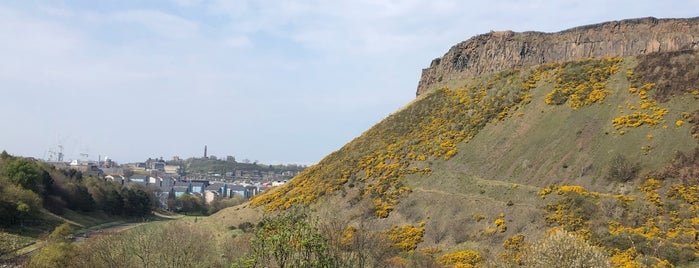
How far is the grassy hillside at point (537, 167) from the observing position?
4000cm

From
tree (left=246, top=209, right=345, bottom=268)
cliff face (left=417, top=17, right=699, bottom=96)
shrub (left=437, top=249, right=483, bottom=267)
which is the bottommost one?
shrub (left=437, top=249, right=483, bottom=267)

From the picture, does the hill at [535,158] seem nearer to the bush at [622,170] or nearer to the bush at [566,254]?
the bush at [622,170]

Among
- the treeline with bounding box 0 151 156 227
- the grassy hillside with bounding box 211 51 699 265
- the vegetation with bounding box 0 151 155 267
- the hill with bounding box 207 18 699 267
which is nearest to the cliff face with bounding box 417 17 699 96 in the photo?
the hill with bounding box 207 18 699 267

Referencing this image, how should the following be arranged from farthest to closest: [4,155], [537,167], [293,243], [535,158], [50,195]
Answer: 1. [4,155]
2. [50,195]
3. [535,158]
4. [537,167]
5. [293,243]

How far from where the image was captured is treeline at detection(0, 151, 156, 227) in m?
70.0

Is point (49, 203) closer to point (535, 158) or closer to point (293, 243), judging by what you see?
point (535, 158)

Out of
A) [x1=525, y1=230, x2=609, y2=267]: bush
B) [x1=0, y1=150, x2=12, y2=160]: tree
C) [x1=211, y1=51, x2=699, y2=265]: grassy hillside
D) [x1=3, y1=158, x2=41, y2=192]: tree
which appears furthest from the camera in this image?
[x1=0, y1=150, x2=12, y2=160]: tree

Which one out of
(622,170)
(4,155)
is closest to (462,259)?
(622,170)

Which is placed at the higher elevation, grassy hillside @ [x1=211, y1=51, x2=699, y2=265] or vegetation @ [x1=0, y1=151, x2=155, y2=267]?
grassy hillside @ [x1=211, y1=51, x2=699, y2=265]

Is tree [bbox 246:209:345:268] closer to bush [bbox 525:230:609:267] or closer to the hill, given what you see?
the hill

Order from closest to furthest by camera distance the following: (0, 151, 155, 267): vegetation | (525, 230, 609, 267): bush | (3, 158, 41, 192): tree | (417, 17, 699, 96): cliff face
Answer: (525, 230, 609, 267): bush, (0, 151, 155, 267): vegetation, (417, 17, 699, 96): cliff face, (3, 158, 41, 192): tree

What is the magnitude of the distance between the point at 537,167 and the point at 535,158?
180 cm

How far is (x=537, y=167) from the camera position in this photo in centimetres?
5375

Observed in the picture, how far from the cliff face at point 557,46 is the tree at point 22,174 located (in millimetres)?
64643
